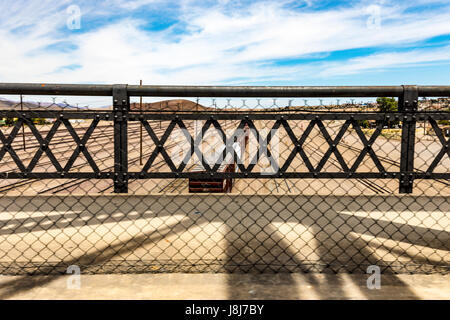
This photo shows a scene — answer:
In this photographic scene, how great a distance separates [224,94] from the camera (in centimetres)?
360

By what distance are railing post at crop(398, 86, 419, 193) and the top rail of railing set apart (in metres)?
0.07

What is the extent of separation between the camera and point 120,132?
3.66 m

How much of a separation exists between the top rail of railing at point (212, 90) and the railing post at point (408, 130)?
0.07 m

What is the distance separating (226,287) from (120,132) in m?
1.80

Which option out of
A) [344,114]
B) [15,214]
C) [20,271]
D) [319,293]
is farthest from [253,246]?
[15,214]

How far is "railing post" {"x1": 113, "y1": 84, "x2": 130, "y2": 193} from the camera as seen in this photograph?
3.62 m

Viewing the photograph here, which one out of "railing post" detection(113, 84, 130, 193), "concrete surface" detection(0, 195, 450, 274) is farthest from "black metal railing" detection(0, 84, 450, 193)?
"concrete surface" detection(0, 195, 450, 274)

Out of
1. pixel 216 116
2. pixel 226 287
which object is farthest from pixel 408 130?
pixel 226 287

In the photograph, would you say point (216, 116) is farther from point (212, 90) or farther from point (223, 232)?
point (223, 232)

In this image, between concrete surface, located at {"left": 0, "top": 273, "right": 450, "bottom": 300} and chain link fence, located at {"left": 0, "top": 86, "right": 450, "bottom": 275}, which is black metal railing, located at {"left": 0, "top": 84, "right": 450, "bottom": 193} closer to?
chain link fence, located at {"left": 0, "top": 86, "right": 450, "bottom": 275}

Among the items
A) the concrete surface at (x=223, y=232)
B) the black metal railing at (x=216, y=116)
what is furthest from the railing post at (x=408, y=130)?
the concrete surface at (x=223, y=232)

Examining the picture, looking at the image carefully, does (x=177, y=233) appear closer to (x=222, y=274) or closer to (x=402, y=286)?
(x=222, y=274)

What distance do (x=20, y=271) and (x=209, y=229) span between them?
2.17 metres

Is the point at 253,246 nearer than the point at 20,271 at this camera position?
No
